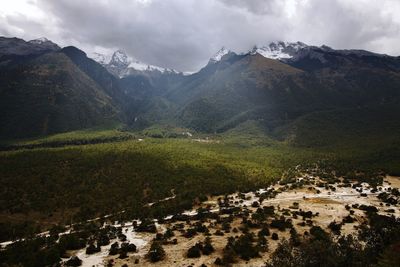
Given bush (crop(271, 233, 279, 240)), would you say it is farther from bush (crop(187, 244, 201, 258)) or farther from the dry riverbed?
bush (crop(187, 244, 201, 258))

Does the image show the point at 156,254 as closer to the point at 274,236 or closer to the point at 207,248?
the point at 207,248

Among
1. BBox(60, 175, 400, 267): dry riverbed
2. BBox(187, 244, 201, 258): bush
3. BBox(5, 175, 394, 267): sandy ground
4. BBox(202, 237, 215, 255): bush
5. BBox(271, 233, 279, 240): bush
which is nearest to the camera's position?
BBox(5, 175, 394, 267): sandy ground

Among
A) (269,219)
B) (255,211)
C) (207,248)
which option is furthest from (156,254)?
(255,211)

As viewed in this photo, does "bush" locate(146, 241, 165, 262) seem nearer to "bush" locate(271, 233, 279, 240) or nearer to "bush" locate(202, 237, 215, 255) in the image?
"bush" locate(202, 237, 215, 255)

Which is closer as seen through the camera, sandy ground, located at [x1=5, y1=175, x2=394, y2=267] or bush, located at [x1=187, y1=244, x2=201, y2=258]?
sandy ground, located at [x1=5, y1=175, x2=394, y2=267]

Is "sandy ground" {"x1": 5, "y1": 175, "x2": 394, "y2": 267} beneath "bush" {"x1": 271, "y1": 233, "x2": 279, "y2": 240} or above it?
beneath

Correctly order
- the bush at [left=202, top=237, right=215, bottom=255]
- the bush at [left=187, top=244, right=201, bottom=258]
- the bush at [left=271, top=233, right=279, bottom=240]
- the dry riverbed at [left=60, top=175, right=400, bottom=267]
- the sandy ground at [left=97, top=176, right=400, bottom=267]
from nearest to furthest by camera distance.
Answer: the sandy ground at [left=97, top=176, right=400, bottom=267] < the bush at [left=187, top=244, right=201, bottom=258] < the dry riverbed at [left=60, top=175, right=400, bottom=267] < the bush at [left=202, top=237, right=215, bottom=255] < the bush at [left=271, top=233, right=279, bottom=240]

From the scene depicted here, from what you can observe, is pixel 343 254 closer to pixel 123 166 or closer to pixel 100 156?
pixel 123 166

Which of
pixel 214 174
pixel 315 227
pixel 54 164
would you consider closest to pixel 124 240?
pixel 315 227

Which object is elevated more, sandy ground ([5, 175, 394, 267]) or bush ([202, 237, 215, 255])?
bush ([202, 237, 215, 255])

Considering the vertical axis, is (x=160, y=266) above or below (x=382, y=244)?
below

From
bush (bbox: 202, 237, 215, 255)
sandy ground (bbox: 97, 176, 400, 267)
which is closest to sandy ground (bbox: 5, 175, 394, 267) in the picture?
sandy ground (bbox: 97, 176, 400, 267)
